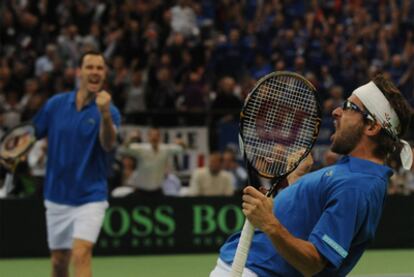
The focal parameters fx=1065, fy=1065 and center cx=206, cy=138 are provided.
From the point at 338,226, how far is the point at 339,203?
0.09 m

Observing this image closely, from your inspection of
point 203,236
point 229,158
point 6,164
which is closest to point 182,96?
point 229,158

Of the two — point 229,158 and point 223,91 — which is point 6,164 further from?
point 223,91

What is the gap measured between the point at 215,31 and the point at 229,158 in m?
5.23

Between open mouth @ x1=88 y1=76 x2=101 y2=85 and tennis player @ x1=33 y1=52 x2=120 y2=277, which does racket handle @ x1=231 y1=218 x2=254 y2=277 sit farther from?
open mouth @ x1=88 y1=76 x2=101 y2=85

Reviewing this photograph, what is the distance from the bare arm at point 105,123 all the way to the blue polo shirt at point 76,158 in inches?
5.0

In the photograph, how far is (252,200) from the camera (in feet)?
13.8

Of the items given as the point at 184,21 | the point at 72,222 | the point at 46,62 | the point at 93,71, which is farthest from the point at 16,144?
the point at 184,21

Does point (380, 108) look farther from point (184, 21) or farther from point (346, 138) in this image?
point (184, 21)

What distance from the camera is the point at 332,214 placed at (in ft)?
14.0

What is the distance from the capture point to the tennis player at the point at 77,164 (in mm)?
7777

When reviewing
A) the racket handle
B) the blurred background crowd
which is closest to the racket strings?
the racket handle

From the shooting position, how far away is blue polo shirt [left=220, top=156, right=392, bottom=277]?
4.27 m

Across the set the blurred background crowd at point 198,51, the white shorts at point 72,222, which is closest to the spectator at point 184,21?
the blurred background crowd at point 198,51

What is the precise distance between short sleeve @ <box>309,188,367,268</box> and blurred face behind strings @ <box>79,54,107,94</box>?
12.5 ft
